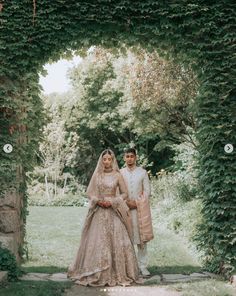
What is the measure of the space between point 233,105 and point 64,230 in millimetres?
6655

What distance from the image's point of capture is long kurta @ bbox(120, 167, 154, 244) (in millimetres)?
7059

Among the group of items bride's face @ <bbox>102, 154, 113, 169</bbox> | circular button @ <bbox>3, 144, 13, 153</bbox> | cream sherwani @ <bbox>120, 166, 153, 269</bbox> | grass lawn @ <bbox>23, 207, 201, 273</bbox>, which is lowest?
grass lawn @ <bbox>23, 207, 201, 273</bbox>

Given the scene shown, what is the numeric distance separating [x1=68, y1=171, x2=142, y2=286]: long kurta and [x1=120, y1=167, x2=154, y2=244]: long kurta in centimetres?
36

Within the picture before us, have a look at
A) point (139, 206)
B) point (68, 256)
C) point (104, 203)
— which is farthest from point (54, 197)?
point (104, 203)

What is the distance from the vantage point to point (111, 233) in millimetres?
6652

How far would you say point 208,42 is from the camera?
7.09 metres

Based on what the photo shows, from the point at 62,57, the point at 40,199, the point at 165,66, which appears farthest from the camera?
the point at 40,199

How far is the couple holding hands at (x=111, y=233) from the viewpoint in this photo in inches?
255

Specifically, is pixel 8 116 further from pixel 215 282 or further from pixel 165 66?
pixel 165 66

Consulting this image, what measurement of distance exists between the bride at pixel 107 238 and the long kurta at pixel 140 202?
13.2 inches

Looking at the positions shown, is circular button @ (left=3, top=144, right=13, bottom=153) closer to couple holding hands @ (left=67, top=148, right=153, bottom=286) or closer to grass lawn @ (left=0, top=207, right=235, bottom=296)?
couple holding hands @ (left=67, top=148, right=153, bottom=286)

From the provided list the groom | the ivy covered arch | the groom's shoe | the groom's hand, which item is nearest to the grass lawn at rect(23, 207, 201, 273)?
the groom's shoe

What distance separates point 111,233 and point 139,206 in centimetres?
70

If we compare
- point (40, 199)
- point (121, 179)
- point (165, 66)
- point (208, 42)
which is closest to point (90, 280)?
point (121, 179)
